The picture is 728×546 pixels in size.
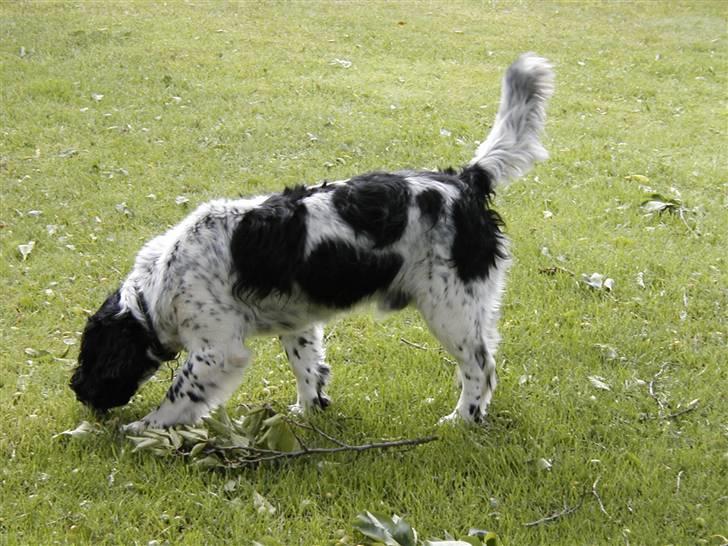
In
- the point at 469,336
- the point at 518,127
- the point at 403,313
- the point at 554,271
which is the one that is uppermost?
the point at 518,127

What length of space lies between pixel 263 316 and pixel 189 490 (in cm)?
103

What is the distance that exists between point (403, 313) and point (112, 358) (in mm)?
2383

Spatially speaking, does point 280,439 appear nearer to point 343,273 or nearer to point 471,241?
point 343,273

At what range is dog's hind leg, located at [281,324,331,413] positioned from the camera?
5285mm

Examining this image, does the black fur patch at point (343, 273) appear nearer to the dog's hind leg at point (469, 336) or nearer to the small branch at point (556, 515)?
the dog's hind leg at point (469, 336)

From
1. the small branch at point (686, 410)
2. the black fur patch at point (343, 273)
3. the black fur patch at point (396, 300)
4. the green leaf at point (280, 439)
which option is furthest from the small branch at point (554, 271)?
the green leaf at point (280, 439)

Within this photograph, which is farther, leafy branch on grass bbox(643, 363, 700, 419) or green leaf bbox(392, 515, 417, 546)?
leafy branch on grass bbox(643, 363, 700, 419)

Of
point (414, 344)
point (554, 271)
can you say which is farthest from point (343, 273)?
point (554, 271)

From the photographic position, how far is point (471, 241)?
191 inches

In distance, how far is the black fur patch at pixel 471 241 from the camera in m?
4.83

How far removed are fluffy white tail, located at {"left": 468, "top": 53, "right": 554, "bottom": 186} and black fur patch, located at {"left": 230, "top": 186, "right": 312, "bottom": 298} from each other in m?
1.14

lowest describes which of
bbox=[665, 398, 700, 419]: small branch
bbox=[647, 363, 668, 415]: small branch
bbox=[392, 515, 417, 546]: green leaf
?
bbox=[647, 363, 668, 415]: small branch

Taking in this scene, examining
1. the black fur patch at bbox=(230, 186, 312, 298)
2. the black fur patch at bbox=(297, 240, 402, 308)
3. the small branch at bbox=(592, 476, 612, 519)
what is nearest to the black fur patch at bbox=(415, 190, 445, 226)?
the black fur patch at bbox=(297, 240, 402, 308)

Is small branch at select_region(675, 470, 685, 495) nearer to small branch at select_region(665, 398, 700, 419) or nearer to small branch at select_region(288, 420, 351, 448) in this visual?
small branch at select_region(665, 398, 700, 419)
